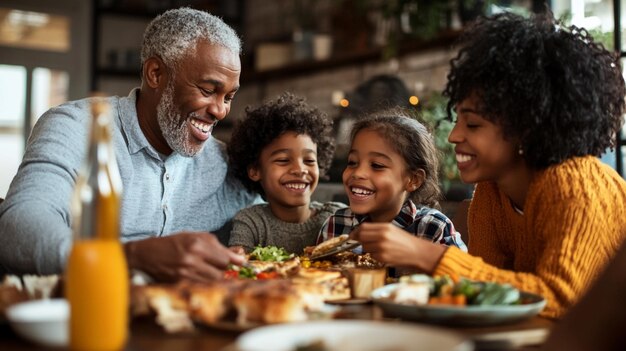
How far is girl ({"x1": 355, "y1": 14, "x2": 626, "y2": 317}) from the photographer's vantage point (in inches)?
55.9

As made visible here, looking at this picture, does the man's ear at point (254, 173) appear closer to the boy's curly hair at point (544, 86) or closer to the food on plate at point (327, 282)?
the boy's curly hair at point (544, 86)

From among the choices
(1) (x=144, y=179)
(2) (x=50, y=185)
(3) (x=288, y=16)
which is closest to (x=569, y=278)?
(2) (x=50, y=185)

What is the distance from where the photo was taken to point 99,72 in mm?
7246

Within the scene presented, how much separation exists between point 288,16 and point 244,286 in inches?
227

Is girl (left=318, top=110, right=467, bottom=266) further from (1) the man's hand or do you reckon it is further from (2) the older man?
(1) the man's hand

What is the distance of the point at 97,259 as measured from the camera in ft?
2.90

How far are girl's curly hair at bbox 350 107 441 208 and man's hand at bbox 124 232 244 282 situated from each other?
4.00 ft

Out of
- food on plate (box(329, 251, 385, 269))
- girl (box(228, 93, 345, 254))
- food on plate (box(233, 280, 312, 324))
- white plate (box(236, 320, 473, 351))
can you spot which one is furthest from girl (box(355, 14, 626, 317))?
girl (box(228, 93, 345, 254))

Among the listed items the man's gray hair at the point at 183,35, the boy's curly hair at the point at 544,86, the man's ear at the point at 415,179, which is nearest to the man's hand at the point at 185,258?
the boy's curly hair at the point at 544,86

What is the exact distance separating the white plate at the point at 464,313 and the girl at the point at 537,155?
0.22 metres

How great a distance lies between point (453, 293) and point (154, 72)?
5.03 ft

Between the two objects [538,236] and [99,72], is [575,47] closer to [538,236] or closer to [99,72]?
[538,236]

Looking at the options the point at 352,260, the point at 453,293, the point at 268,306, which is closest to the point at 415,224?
the point at 352,260

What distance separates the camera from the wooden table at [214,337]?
99cm
